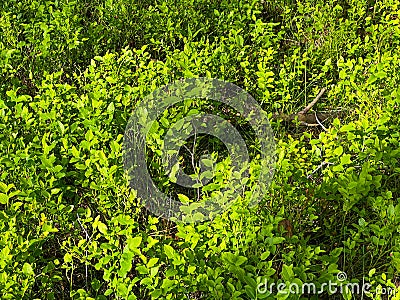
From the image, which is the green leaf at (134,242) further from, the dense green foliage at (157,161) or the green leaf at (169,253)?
the green leaf at (169,253)

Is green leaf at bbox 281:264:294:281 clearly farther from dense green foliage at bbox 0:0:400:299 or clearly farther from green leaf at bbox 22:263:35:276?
green leaf at bbox 22:263:35:276

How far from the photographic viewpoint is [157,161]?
9.83 ft

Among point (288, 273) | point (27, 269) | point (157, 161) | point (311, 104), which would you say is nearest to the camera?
point (288, 273)

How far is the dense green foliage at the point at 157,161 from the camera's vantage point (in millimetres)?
2395


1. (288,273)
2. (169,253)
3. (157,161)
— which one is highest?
(157,161)

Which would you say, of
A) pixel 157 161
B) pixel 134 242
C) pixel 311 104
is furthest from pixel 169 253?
pixel 311 104

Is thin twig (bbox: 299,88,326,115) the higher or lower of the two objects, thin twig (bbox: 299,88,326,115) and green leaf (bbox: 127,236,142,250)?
the higher

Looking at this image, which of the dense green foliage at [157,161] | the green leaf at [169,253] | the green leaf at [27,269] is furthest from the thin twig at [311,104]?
the green leaf at [27,269]

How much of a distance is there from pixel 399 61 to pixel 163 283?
2.25 metres

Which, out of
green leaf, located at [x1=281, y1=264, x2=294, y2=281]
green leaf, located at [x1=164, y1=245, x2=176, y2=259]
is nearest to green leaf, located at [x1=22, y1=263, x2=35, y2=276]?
green leaf, located at [x1=164, y1=245, x2=176, y2=259]

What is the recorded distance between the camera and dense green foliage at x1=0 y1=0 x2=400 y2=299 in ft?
7.86

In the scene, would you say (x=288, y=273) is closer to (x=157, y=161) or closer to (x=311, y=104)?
(x=157, y=161)

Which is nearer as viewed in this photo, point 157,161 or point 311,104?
point 157,161

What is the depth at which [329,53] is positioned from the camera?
399cm
